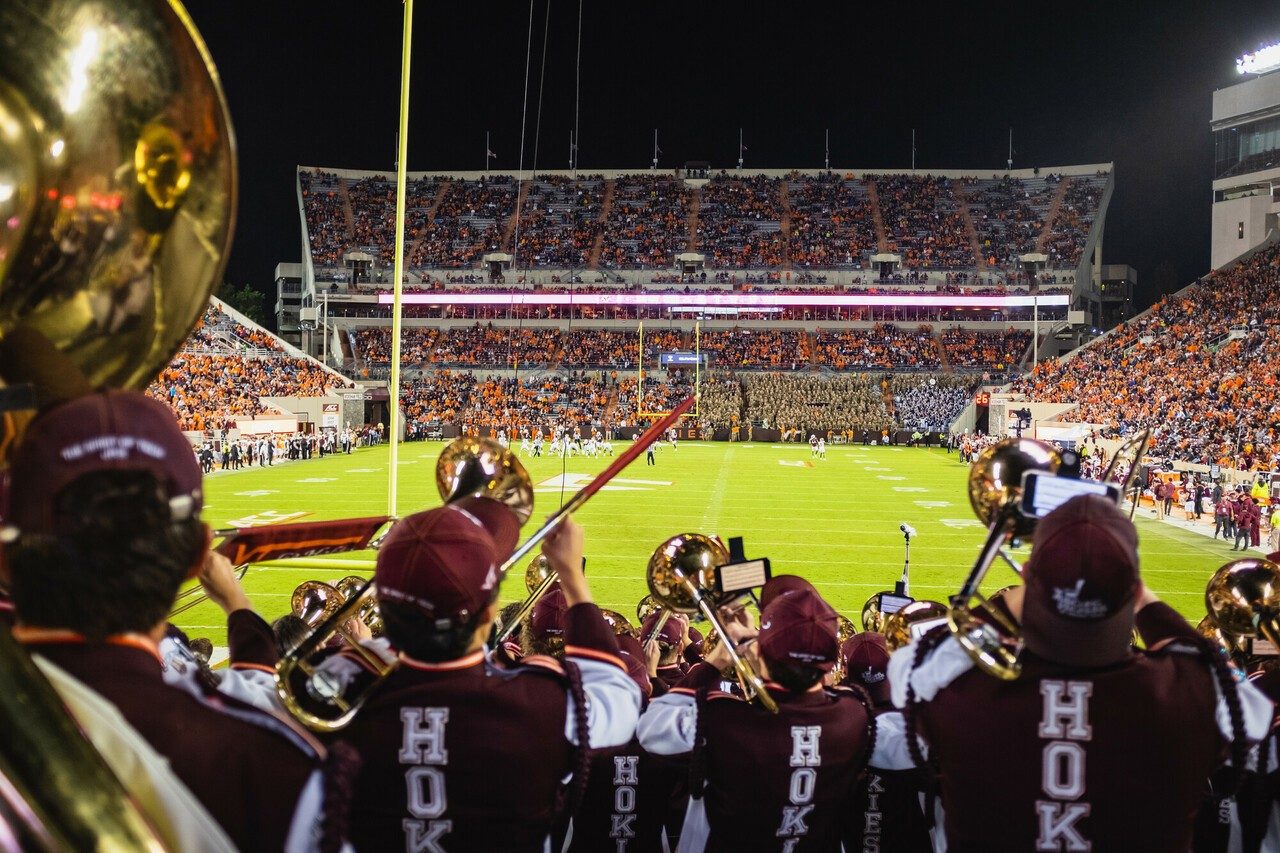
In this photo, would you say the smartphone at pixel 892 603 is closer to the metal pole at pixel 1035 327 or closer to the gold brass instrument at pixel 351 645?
the gold brass instrument at pixel 351 645

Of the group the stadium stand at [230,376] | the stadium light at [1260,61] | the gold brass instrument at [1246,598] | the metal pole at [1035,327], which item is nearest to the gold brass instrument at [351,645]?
the gold brass instrument at [1246,598]

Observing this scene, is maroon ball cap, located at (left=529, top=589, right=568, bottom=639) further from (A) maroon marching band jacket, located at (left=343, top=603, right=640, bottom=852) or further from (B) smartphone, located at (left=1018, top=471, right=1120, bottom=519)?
(B) smartphone, located at (left=1018, top=471, right=1120, bottom=519)

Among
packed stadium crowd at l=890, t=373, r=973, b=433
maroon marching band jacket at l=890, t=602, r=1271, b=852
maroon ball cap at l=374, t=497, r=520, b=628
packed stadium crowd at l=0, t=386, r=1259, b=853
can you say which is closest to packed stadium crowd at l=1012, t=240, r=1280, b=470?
packed stadium crowd at l=890, t=373, r=973, b=433

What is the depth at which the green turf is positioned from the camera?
36.0 ft

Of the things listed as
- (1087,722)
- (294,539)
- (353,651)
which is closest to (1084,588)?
(1087,722)

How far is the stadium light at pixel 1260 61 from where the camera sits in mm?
40812

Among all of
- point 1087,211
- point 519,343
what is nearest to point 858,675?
point 519,343

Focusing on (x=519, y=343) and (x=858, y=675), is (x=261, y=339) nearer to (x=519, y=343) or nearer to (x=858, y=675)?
(x=519, y=343)

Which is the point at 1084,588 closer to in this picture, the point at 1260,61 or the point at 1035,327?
the point at 1035,327

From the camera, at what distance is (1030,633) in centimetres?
187

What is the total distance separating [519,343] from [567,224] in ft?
33.6

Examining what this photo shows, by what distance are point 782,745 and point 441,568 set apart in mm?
1103

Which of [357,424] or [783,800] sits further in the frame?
[357,424]

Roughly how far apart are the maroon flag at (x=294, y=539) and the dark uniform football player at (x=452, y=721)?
0.86 metres
